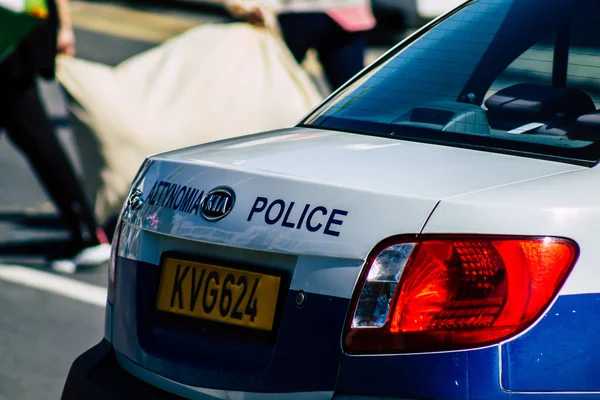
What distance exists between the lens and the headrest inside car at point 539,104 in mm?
2832

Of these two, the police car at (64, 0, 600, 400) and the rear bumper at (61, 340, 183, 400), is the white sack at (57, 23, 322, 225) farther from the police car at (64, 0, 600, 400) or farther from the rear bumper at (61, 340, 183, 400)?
the rear bumper at (61, 340, 183, 400)

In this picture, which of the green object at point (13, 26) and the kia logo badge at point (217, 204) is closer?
the kia logo badge at point (217, 204)

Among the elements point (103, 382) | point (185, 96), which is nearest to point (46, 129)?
point (185, 96)

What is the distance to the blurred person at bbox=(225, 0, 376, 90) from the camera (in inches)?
280

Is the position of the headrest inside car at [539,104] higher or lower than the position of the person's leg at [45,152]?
higher

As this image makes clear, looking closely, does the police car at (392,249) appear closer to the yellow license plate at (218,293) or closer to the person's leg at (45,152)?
the yellow license plate at (218,293)

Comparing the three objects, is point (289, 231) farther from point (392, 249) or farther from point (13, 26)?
point (13, 26)

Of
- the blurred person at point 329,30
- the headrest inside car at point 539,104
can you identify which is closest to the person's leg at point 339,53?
the blurred person at point 329,30

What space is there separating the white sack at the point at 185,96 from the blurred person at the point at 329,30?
0.58 meters

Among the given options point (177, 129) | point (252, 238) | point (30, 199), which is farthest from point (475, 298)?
point (30, 199)

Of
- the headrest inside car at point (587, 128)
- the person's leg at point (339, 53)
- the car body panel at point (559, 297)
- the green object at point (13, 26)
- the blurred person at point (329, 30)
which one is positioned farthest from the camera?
the person's leg at point (339, 53)

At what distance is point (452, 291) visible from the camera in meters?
2.27

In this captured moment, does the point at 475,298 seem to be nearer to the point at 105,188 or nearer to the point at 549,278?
the point at 549,278

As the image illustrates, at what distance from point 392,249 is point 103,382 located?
2.97 ft
